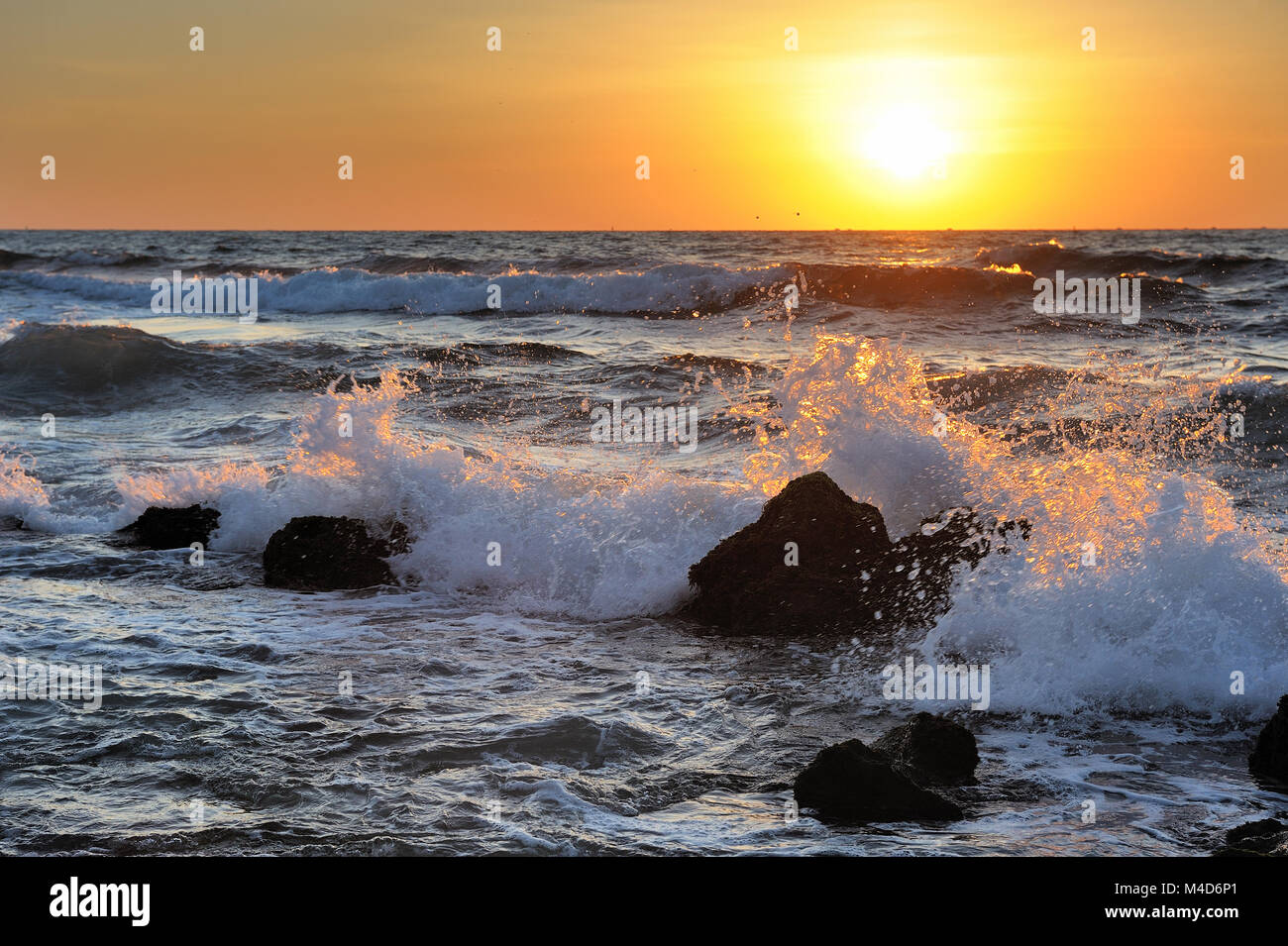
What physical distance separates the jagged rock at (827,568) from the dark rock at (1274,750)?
2.07 meters

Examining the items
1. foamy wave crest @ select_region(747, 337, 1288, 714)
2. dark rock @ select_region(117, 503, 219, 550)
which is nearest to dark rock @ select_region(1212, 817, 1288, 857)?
foamy wave crest @ select_region(747, 337, 1288, 714)

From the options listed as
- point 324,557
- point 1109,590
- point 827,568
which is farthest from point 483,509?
point 1109,590

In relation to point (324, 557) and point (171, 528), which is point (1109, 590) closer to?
point (324, 557)

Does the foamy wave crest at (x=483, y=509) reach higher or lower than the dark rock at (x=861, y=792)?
higher

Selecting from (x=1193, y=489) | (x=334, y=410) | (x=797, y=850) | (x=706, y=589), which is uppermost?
(x=334, y=410)

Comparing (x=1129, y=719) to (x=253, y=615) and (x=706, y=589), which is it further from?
(x=253, y=615)

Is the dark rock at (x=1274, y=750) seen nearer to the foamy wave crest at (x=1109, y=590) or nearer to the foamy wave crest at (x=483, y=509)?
the foamy wave crest at (x=1109, y=590)

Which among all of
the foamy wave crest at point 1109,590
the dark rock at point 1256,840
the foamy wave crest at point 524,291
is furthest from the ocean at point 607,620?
the foamy wave crest at point 524,291

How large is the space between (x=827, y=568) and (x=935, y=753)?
2531 mm

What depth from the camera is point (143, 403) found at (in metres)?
15.9

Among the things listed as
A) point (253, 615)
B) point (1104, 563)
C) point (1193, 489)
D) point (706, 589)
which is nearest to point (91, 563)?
point (253, 615)

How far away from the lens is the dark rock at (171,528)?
873 centimetres

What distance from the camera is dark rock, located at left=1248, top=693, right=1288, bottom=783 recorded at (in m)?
4.60
